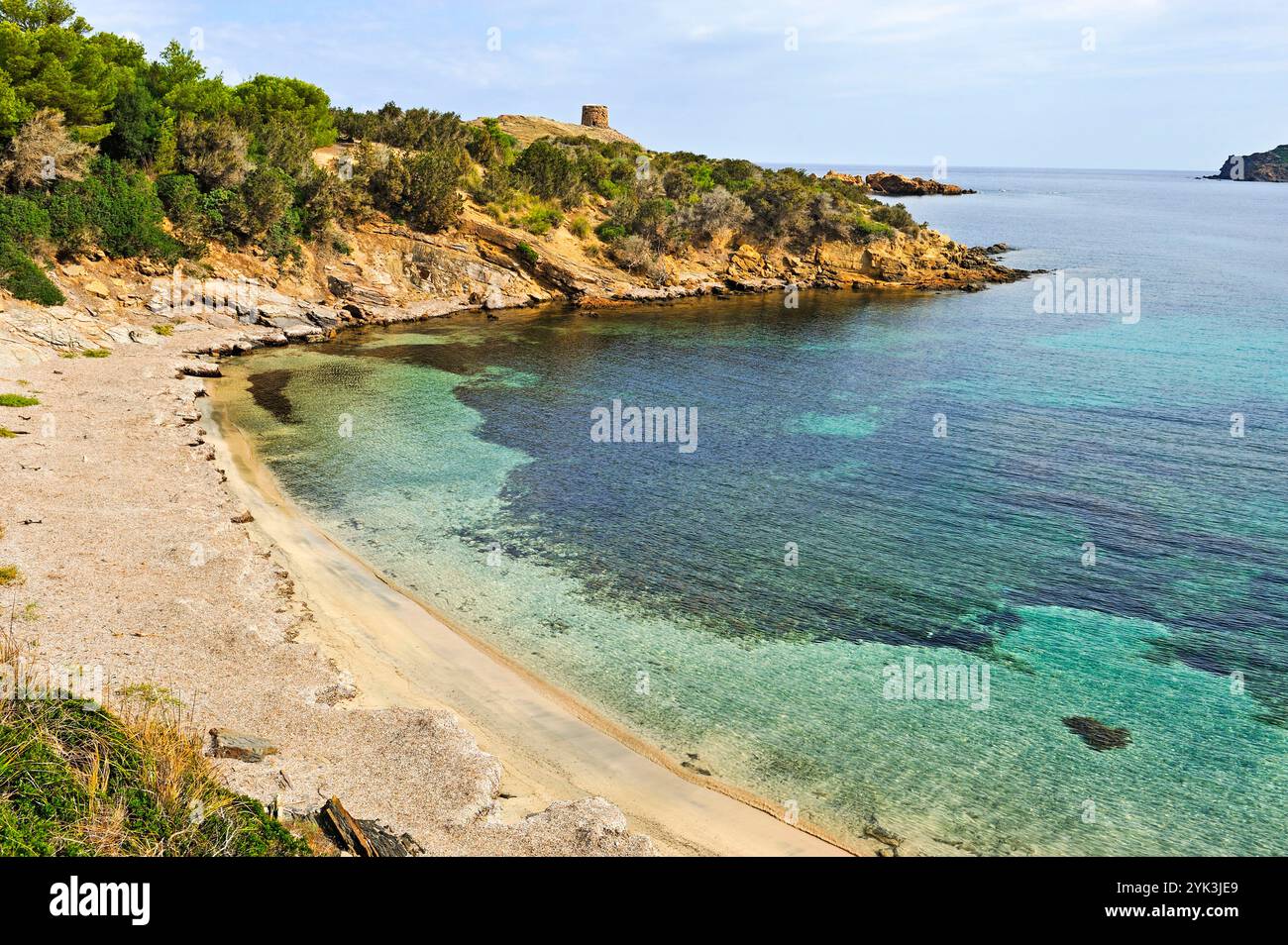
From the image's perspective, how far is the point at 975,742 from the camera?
57.3ft

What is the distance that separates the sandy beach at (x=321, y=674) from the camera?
46.9ft

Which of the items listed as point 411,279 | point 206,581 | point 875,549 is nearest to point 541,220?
point 411,279

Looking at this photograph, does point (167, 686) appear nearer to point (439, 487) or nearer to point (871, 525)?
point (439, 487)

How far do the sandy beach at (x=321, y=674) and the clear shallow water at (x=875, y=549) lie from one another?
1.26 m

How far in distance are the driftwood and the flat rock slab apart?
226 cm

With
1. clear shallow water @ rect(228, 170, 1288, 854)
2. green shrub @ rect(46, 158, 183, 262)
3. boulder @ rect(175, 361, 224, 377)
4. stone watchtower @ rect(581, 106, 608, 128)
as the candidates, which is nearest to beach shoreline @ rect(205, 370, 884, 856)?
clear shallow water @ rect(228, 170, 1288, 854)

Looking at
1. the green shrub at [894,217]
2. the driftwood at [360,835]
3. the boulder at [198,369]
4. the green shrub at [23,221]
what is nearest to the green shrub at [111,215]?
the green shrub at [23,221]

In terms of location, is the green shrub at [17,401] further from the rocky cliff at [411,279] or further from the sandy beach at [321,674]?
the rocky cliff at [411,279]

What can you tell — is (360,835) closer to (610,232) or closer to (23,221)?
(23,221)

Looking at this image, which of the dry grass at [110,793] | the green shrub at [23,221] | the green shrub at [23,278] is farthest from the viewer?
the green shrub at [23,221]

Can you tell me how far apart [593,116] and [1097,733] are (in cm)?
13527

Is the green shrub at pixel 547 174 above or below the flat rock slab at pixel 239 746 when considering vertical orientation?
above
